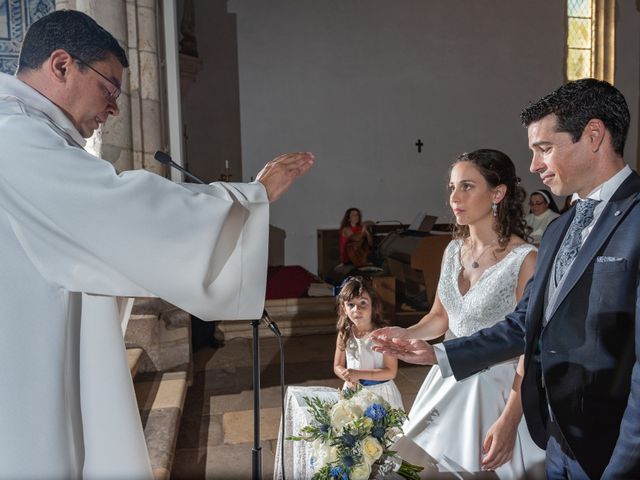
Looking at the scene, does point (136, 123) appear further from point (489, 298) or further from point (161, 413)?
point (489, 298)

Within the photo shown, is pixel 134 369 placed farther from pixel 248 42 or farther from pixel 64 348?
pixel 248 42

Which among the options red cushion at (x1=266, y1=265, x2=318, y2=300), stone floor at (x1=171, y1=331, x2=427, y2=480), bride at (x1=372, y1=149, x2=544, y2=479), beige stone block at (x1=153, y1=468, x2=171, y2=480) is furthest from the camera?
red cushion at (x1=266, y1=265, x2=318, y2=300)

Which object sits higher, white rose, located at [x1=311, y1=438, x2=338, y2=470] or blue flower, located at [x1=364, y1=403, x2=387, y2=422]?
blue flower, located at [x1=364, y1=403, x2=387, y2=422]

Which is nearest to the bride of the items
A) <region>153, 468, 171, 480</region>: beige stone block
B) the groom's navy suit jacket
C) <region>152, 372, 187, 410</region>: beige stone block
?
the groom's navy suit jacket

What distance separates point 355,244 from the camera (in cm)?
926

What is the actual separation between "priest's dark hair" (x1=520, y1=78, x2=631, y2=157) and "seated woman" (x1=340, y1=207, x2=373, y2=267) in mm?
7626

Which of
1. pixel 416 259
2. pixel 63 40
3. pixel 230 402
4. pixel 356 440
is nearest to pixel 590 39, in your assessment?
pixel 416 259

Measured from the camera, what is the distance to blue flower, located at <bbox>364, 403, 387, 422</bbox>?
1.64 metres

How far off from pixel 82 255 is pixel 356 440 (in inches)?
37.6

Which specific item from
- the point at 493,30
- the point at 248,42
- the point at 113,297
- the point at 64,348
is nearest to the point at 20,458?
the point at 64,348

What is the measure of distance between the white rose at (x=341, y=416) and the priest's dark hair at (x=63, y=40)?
128cm

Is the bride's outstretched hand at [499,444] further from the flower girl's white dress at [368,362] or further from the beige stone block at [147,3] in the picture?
the beige stone block at [147,3]

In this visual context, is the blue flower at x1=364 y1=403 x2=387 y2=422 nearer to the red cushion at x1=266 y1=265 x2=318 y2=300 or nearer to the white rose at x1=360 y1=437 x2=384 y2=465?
the white rose at x1=360 y1=437 x2=384 y2=465

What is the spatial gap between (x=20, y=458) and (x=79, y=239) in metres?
0.59
